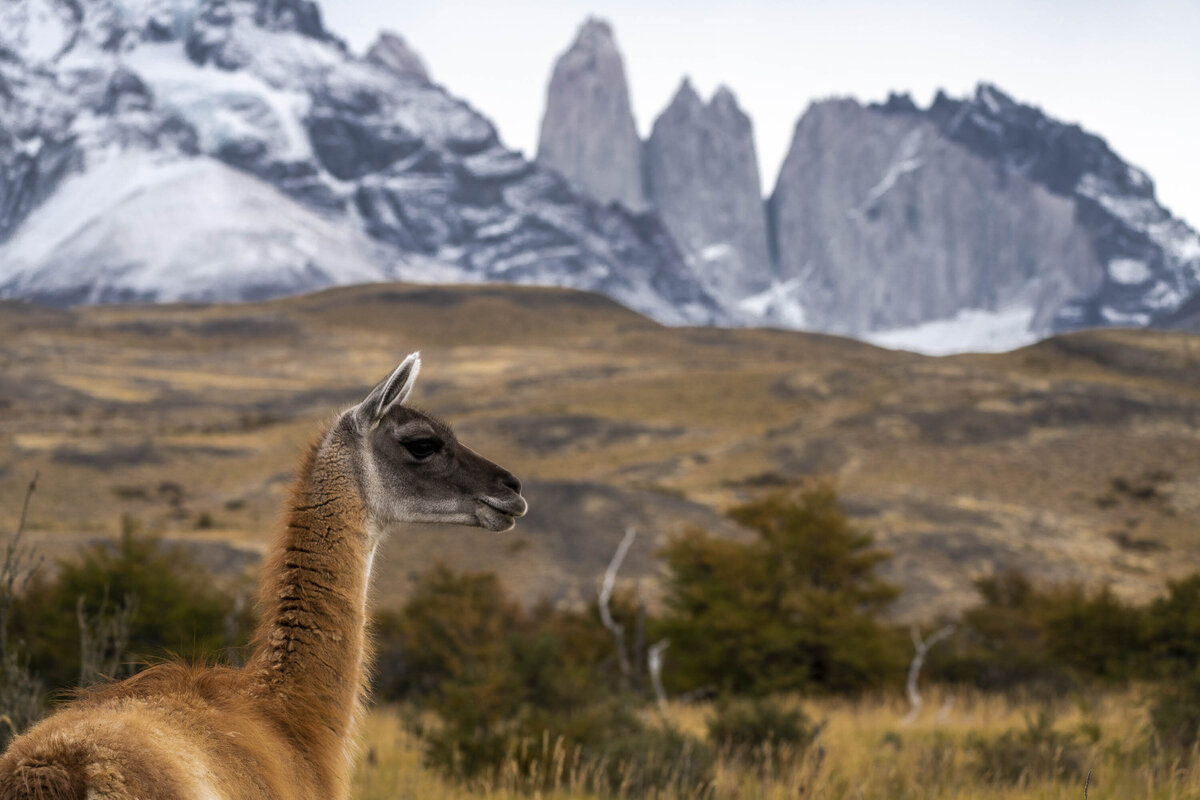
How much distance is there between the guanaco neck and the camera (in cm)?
311

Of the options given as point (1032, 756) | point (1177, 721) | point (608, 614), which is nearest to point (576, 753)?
point (1032, 756)

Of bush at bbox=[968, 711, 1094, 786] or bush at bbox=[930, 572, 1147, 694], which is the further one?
bush at bbox=[930, 572, 1147, 694]

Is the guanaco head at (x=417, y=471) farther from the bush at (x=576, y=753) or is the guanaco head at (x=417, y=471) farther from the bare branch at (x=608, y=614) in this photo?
the bare branch at (x=608, y=614)

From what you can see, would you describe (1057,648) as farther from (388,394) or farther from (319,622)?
(319,622)

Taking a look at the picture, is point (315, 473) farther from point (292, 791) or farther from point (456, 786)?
point (456, 786)

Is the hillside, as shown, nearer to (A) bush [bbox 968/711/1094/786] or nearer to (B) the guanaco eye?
(B) the guanaco eye

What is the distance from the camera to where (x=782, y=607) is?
1481cm

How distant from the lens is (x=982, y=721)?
1033cm

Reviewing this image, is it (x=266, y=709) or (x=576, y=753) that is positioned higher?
(x=266, y=709)

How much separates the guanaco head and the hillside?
265 mm

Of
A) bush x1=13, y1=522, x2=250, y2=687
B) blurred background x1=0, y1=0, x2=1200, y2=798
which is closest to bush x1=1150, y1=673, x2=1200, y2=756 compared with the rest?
blurred background x1=0, y1=0, x2=1200, y2=798

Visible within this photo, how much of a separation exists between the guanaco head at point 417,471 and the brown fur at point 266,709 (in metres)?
0.12

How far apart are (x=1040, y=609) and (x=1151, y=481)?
25612 millimetres

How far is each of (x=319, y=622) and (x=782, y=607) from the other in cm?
1226
